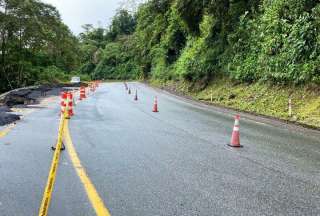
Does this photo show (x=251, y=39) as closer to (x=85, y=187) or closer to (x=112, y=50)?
(x=85, y=187)

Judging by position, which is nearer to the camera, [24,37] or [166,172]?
[166,172]

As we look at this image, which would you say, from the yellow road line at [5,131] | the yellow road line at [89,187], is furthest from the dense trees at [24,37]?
the yellow road line at [89,187]

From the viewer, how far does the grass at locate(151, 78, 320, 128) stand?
61.4 ft

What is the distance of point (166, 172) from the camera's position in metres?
7.68

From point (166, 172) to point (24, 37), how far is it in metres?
41.5

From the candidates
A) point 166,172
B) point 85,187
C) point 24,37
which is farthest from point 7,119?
point 24,37

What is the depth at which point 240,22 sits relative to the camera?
31.2 meters

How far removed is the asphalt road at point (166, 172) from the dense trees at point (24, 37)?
3230cm

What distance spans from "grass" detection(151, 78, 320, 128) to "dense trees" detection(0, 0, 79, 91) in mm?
20964

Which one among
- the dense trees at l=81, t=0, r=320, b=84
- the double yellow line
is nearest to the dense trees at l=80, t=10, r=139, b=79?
the dense trees at l=81, t=0, r=320, b=84

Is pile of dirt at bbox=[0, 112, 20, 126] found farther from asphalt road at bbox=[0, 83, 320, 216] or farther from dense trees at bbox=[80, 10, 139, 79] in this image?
dense trees at bbox=[80, 10, 139, 79]

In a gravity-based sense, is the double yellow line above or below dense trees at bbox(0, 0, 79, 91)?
below

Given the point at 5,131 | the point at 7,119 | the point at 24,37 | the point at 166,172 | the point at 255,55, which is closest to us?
the point at 166,172

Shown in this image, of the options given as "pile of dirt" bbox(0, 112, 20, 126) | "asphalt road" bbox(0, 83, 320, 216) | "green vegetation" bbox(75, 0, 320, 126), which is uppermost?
"green vegetation" bbox(75, 0, 320, 126)
